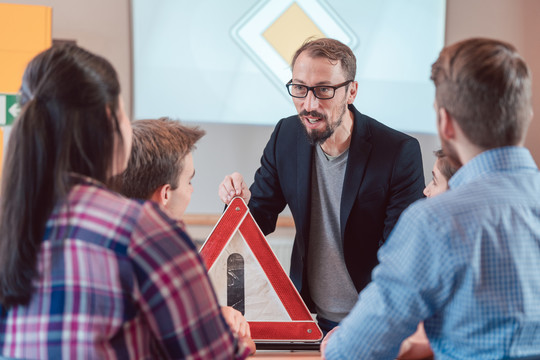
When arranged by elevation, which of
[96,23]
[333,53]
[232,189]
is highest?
[333,53]

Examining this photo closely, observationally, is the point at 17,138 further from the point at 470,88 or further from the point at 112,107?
the point at 470,88

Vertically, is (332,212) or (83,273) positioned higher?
(83,273)

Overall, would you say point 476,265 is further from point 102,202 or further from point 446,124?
point 102,202

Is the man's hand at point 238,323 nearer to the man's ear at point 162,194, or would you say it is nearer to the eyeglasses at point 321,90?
the man's ear at point 162,194

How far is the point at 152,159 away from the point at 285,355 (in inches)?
25.4

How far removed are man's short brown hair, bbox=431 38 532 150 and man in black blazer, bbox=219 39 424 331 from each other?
1.00 m

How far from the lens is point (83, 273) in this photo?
779 millimetres

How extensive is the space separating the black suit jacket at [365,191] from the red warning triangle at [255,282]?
0.42 m

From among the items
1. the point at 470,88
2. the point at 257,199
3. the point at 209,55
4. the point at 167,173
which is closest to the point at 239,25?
the point at 209,55

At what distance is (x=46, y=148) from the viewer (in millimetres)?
835

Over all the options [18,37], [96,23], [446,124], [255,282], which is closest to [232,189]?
[255,282]

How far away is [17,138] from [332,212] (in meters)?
1.35

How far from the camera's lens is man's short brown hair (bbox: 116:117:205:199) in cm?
136

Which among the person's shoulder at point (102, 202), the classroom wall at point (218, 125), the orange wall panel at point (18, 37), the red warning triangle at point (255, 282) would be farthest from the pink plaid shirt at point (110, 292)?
the classroom wall at point (218, 125)
